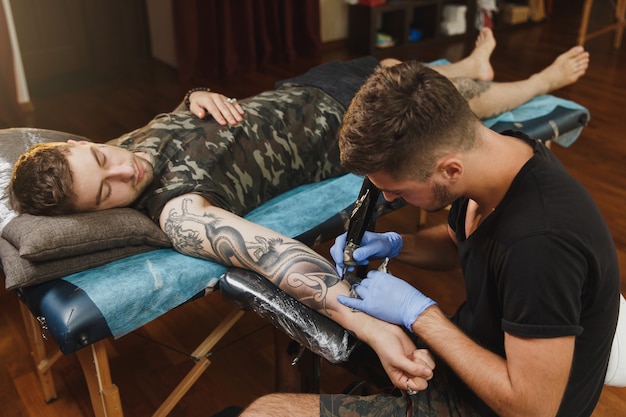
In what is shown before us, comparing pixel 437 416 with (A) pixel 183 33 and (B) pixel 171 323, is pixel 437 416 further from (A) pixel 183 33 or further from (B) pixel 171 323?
(A) pixel 183 33

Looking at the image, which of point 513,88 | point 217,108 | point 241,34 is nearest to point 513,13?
point 241,34

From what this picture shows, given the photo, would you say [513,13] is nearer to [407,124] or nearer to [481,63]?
[481,63]

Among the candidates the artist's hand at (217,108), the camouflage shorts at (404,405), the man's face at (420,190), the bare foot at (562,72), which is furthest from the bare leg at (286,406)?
the bare foot at (562,72)

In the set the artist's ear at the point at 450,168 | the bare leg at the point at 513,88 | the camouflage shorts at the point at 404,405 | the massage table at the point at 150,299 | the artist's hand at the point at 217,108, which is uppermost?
the artist's ear at the point at 450,168

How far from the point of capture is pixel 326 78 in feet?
7.63

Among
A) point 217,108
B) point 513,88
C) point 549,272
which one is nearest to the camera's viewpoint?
point 549,272

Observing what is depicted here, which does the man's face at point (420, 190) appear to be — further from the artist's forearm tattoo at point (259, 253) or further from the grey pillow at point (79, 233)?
the grey pillow at point (79, 233)

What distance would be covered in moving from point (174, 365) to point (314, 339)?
88 cm

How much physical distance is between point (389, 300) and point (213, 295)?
1167 mm

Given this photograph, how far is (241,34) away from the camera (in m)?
→ 4.16

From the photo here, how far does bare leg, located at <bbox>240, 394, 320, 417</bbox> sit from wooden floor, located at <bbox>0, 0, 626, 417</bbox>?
24.4 inches

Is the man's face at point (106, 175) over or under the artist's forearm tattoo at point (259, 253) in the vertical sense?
over

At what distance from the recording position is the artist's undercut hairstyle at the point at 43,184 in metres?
1.57

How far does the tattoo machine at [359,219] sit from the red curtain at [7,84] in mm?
2572
